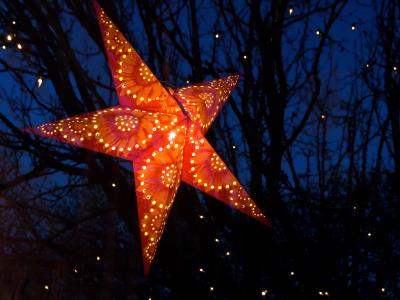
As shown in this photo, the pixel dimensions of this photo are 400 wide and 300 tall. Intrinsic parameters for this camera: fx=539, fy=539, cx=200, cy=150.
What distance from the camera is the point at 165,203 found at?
2.84 m

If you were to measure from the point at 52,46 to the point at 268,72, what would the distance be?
1.75 m

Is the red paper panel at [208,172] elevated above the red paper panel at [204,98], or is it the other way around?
the red paper panel at [204,98]

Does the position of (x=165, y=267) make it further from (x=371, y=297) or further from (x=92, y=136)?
(x=371, y=297)

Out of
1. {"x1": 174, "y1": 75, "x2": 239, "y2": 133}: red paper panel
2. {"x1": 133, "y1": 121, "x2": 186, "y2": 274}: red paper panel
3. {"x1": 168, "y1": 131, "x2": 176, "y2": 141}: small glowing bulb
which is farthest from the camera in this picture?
{"x1": 174, "y1": 75, "x2": 239, "y2": 133}: red paper panel

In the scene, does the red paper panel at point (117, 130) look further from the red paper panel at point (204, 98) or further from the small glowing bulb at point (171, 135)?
the red paper panel at point (204, 98)

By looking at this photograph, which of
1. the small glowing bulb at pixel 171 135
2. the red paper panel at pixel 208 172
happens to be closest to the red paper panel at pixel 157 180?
the small glowing bulb at pixel 171 135

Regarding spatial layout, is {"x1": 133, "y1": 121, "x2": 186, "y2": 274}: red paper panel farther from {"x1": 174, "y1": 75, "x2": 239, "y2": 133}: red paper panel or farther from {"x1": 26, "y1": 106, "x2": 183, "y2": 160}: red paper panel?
{"x1": 174, "y1": 75, "x2": 239, "y2": 133}: red paper panel

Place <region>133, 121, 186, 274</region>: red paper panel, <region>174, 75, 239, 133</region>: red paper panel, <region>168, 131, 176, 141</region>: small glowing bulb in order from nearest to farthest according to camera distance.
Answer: <region>133, 121, 186, 274</region>: red paper panel < <region>168, 131, 176, 141</region>: small glowing bulb < <region>174, 75, 239, 133</region>: red paper panel

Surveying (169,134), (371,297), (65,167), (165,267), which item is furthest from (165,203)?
(371,297)

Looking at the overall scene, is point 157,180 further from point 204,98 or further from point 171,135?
point 204,98

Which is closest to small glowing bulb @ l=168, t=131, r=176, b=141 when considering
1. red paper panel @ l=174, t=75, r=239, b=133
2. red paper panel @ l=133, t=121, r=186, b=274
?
red paper panel @ l=133, t=121, r=186, b=274

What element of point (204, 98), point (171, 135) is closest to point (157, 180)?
point (171, 135)

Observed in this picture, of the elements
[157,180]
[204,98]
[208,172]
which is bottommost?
[157,180]

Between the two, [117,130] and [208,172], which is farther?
[208,172]
